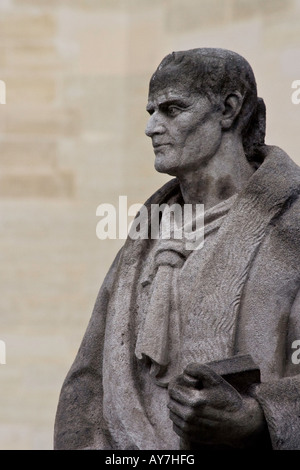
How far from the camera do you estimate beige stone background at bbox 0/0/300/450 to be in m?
11.9

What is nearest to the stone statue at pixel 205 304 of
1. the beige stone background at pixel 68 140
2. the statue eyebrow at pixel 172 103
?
the statue eyebrow at pixel 172 103

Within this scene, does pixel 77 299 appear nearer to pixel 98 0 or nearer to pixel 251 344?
pixel 98 0

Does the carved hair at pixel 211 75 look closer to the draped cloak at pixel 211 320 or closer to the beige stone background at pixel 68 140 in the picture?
the draped cloak at pixel 211 320

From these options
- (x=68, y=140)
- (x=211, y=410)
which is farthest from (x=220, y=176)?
(x=68, y=140)

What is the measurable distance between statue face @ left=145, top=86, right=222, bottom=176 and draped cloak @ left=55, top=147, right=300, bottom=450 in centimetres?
19

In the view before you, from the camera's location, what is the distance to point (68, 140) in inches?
480

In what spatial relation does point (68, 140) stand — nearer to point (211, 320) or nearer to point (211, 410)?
point (211, 320)

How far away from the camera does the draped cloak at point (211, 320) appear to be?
765 cm

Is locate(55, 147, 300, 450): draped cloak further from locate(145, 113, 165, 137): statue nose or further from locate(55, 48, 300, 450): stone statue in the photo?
locate(145, 113, 165, 137): statue nose

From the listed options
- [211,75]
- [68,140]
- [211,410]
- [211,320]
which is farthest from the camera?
[68,140]

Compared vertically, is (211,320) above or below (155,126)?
below

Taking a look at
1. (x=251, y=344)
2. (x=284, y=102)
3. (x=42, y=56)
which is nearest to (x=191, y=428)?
(x=251, y=344)

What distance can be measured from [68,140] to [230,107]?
13.9 ft

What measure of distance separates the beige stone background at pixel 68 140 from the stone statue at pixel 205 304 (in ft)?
12.1
